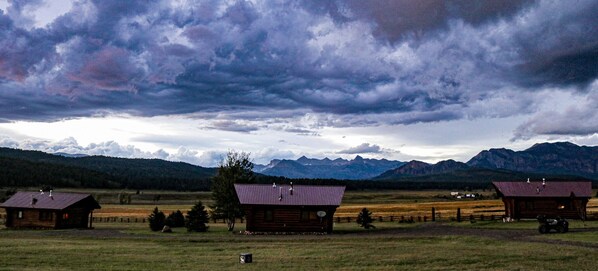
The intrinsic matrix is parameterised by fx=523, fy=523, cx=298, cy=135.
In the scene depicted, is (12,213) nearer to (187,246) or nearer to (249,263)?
(187,246)

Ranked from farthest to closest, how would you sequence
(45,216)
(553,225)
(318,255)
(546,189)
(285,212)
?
1. (45,216)
2. (546,189)
3. (285,212)
4. (553,225)
5. (318,255)

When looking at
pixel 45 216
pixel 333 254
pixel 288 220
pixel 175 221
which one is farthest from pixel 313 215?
pixel 45 216

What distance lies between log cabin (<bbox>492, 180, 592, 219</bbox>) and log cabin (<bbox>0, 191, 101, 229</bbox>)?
5317cm

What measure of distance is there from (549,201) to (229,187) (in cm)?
3722

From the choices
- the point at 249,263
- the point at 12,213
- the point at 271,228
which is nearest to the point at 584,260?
the point at 249,263

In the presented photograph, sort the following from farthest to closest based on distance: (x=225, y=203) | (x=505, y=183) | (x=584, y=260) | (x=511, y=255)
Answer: (x=505, y=183) < (x=225, y=203) < (x=511, y=255) < (x=584, y=260)

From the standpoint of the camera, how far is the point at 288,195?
185 ft

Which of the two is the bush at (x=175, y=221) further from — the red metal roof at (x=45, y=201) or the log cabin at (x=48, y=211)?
the red metal roof at (x=45, y=201)

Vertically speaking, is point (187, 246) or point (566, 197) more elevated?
point (566, 197)

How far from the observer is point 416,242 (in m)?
40.5

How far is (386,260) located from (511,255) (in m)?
7.72

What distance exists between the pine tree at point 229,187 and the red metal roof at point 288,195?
3.48 m

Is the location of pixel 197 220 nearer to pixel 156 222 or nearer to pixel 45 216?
pixel 156 222

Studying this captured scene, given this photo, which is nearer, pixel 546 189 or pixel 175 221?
pixel 546 189
